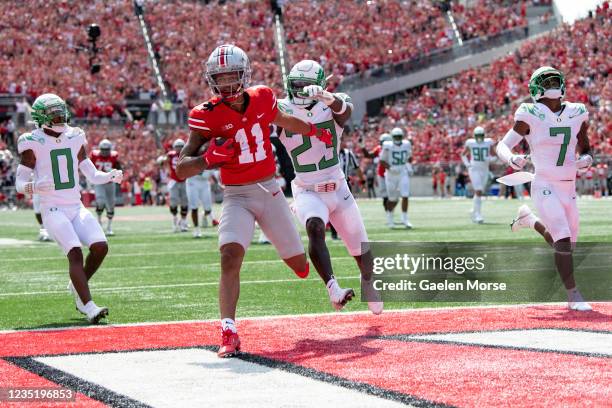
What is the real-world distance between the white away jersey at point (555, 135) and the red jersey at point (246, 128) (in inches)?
100

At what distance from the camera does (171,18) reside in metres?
50.4

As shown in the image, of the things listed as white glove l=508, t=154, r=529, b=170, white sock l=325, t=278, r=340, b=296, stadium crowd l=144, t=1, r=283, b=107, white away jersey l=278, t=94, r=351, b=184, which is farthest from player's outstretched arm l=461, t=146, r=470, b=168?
stadium crowd l=144, t=1, r=283, b=107

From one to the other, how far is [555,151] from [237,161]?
2983mm

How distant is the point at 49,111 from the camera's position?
339 inches

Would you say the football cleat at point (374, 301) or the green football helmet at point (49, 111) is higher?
the green football helmet at point (49, 111)

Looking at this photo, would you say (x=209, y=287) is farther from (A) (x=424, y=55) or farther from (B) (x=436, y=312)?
(A) (x=424, y=55)

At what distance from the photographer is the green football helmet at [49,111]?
28.2ft

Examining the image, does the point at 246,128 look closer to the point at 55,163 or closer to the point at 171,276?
the point at 55,163

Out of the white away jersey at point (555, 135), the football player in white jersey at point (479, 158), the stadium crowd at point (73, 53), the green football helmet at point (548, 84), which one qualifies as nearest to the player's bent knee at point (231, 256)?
the white away jersey at point (555, 135)

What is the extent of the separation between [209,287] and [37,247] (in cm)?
796

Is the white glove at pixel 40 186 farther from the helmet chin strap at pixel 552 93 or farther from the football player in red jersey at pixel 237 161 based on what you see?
the helmet chin strap at pixel 552 93

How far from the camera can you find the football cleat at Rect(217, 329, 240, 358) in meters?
6.20

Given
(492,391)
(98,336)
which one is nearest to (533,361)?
(492,391)

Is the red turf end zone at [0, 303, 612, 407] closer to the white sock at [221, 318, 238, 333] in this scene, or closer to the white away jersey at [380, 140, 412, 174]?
the white sock at [221, 318, 238, 333]
